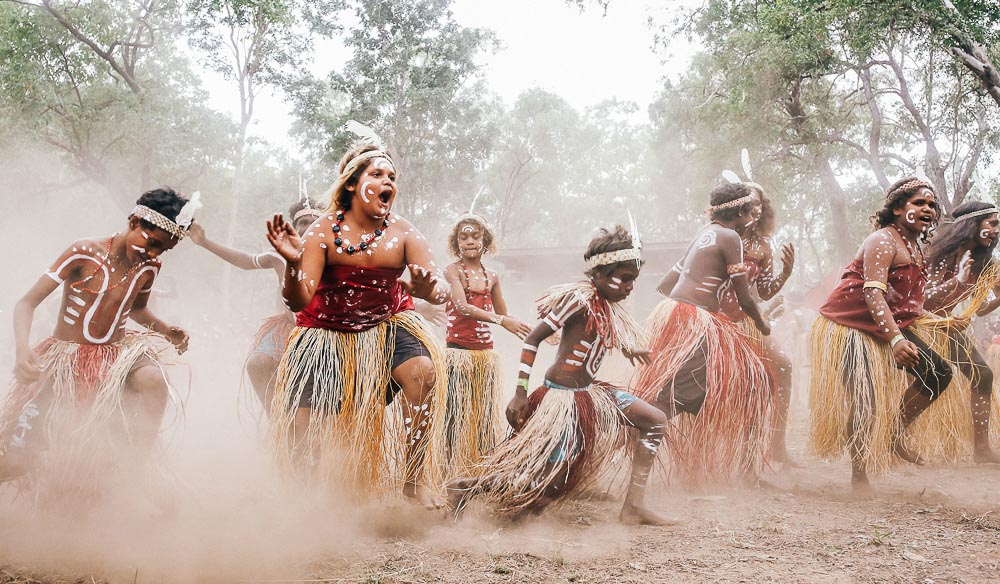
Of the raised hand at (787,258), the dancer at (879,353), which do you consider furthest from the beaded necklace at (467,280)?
the dancer at (879,353)

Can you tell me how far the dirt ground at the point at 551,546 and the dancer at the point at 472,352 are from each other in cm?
70

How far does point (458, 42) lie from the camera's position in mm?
15266

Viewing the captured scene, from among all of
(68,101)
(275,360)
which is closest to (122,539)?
(275,360)

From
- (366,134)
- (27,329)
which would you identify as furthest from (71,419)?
(366,134)

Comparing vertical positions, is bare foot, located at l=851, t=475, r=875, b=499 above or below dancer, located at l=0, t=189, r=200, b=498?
below

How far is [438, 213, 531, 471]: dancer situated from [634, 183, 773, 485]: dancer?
0.78 m

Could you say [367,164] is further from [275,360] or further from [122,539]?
[122,539]

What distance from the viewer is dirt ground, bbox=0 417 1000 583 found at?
7.80 ft

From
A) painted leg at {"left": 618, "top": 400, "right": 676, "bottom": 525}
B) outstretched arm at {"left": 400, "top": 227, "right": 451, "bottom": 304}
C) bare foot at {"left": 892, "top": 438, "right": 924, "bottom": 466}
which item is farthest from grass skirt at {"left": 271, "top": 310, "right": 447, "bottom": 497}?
bare foot at {"left": 892, "top": 438, "right": 924, "bottom": 466}

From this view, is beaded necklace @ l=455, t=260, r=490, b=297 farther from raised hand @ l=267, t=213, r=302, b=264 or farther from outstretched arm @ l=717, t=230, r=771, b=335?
raised hand @ l=267, t=213, r=302, b=264

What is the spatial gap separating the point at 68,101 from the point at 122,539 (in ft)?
44.1

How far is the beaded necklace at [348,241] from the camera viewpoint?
292 cm

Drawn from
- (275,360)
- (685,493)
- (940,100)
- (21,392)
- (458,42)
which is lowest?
(685,493)

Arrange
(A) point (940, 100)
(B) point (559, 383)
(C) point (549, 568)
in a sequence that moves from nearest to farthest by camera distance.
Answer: (C) point (549, 568)
(B) point (559, 383)
(A) point (940, 100)
